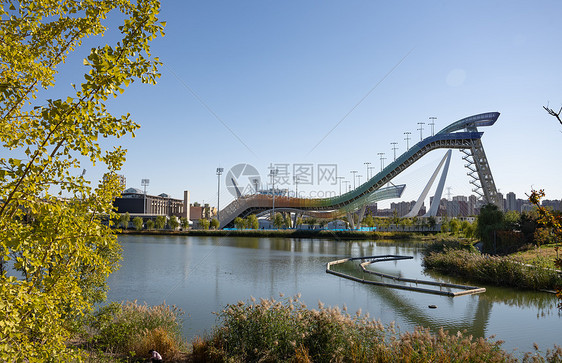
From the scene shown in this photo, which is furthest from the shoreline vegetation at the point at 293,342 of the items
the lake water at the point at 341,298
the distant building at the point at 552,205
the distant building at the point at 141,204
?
the distant building at the point at 141,204

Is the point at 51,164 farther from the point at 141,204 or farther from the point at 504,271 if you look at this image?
the point at 141,204

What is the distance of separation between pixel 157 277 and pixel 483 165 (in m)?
39.7

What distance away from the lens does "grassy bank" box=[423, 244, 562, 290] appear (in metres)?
17.7

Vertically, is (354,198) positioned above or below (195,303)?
above

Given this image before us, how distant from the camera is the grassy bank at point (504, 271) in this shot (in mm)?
17656

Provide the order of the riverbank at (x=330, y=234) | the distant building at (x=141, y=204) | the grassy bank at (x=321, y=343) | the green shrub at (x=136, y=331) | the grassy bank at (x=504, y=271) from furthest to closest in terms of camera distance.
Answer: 1. the distant building at (x=141, y=204)
2. the riverbank at (x=330, y=234)
3. the grassy bank at (x=504, y=271)
4. the green shrub at (x=136, y=331)
5. the grassy bank at (x=321, y=343)

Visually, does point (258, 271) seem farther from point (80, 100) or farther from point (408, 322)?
point (80, 100)

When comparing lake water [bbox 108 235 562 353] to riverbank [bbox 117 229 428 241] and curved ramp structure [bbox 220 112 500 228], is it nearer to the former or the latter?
curved ramp structure [bbox 220 112 500 228]

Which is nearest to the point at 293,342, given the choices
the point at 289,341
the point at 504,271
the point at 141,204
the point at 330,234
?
the point at 289,341

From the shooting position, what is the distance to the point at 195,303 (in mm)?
14469

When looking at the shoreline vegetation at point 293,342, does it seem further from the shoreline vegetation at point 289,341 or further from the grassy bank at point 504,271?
the grassy bank at point 504,271

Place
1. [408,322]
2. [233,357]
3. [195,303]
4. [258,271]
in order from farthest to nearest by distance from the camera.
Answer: [258,271], [195,303], [408,322], [233,357]

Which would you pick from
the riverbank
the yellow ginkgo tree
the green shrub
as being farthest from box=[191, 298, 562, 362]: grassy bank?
the riverbank

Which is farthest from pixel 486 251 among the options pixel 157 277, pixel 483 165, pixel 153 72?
pixel 153 72
